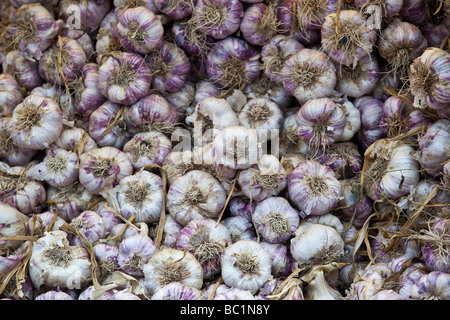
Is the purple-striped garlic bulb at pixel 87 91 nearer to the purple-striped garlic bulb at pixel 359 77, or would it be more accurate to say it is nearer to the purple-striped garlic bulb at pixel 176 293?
the purple-striped garlic bulb at pixel 176 293

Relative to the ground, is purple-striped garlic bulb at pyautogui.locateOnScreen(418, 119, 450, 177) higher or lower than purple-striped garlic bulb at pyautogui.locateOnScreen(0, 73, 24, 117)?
higher

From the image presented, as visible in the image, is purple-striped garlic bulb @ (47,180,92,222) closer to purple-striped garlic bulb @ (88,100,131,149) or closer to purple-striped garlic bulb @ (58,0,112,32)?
purple-striped garlic bulb @ (88,100,131,149)

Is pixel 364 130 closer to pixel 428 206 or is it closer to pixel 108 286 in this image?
pixel 428 206

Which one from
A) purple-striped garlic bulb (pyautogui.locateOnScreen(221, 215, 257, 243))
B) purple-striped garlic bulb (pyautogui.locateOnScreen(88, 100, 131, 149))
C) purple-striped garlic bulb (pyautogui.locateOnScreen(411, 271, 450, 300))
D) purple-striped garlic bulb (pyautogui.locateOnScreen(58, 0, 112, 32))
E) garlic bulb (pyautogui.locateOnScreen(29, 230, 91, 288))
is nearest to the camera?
purple-striped garlic bulb (pyautogui.locateOnScreen(411, 271, 450, 300))

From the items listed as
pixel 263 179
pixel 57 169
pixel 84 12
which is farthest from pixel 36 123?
pixel 263 179

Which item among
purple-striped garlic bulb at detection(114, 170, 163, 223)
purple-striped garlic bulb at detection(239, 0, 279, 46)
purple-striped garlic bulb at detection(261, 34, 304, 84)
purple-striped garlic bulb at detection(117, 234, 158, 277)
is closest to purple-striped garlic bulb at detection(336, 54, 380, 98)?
purple-striped garlic bulb at detection(261, 34, 304, 84)

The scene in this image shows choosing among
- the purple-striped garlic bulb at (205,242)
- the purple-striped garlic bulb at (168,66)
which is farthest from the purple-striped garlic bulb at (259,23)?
the purple-striped garlic bulb at (205,242)
